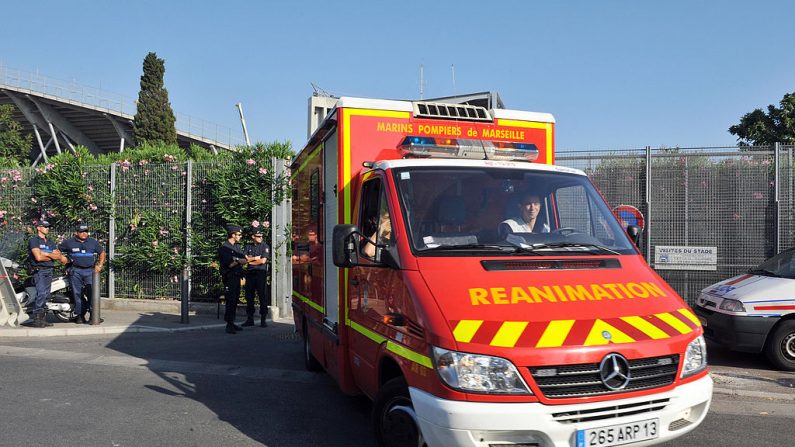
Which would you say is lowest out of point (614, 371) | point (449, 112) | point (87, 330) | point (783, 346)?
point (87, 330)

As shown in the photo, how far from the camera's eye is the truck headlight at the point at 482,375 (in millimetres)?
3078

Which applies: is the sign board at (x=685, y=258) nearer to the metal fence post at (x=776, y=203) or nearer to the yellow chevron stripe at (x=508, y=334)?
the metal fence post at (x=776, y=203)

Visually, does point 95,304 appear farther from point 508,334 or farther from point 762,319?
point 762,319

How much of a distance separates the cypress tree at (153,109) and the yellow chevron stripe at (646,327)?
4274 centimetres

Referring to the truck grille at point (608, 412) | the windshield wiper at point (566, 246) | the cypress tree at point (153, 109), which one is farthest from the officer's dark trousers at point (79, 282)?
the cypress tree at point (153, 109)

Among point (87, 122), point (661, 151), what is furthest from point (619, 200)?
point (87, 122)

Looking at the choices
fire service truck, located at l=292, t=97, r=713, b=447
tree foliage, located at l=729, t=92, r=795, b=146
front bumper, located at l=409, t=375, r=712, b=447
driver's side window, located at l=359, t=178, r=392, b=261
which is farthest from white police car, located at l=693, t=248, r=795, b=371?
tree foliage, located at l=729, t=92, r=795, b=146

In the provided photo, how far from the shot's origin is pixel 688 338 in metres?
3.48

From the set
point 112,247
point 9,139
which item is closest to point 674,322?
point 112,247

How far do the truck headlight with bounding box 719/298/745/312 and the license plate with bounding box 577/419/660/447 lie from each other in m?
4.88

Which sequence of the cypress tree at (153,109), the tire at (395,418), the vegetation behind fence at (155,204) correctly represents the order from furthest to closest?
the cypress tree at (153,109)
the vegetation behind fence at (155,204)
the tire at (395,418)

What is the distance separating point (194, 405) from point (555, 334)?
400 cm

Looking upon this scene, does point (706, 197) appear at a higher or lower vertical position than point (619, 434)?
higher

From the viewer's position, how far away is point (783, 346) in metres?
7.17
